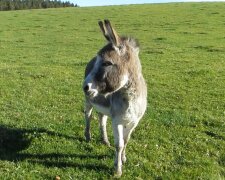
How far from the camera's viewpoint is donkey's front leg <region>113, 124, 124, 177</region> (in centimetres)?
853

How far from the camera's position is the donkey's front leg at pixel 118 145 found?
8.53 metres

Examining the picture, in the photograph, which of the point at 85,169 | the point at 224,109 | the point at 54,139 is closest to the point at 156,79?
the point at 224,109

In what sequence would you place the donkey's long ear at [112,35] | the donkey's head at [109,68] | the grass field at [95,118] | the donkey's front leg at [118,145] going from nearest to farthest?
the donkey's long ear at [112,35], the donkey's head at [109,68], the donkey's front leg at [118,145], the grass field at [95,118]

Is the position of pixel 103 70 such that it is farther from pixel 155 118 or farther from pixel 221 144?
pixel 155 118

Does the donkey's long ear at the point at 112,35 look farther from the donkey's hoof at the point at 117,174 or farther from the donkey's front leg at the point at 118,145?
the donkey's hoof at the point at 117,174

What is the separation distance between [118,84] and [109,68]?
34 cm

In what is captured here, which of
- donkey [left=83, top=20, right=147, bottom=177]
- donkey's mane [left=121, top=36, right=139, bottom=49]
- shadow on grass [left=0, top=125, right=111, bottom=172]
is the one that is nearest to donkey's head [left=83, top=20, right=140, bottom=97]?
donkey [left=83, top=20, right=147, bottom=177]

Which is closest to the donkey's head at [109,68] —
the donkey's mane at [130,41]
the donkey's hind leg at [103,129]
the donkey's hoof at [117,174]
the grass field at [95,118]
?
Result: the donkey's mane at [130,41]

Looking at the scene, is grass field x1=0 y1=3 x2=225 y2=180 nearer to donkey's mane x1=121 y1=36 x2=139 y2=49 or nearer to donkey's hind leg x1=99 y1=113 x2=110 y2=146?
donkey's hind leg x1=99 y1=113 x2=110 y2=146

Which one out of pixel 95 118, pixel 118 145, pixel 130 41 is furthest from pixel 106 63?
pixel 95 118

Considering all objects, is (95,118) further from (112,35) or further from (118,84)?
(112,35)

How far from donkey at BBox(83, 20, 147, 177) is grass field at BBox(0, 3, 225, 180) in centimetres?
107

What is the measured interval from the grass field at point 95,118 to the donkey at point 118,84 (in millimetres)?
1075

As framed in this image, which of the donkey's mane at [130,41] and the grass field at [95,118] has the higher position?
the donkey's mane at [130,41]
